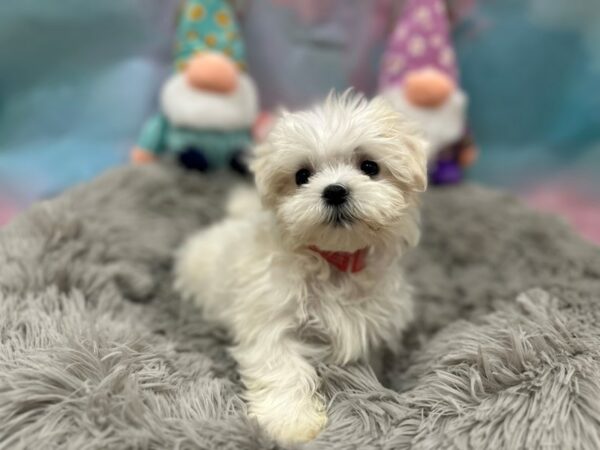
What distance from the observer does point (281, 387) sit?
1.52 m

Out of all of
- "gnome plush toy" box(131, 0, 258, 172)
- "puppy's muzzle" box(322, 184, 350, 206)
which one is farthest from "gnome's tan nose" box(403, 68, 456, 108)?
"puppy's muzzle" box(322, 184, 350, 206)

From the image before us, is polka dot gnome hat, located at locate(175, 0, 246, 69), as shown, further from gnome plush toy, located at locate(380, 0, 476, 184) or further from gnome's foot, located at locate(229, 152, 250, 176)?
gnome plush toy, located at locate(380, 0, 476, 184)

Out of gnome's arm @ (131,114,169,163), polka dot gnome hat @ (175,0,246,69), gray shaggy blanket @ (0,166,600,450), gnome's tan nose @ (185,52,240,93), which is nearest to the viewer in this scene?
gray shaggy blanket @ (0,166,600,450)

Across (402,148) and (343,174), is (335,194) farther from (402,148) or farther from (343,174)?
(402,148)

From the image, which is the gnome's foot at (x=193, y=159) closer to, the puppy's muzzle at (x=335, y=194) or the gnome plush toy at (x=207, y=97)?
the gnome plush toy at (x=207, y=97)

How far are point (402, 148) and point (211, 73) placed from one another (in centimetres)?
116

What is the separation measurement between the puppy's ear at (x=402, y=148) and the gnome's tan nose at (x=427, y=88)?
0.91 meters

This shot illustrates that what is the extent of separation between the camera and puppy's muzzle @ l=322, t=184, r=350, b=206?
1.47 m

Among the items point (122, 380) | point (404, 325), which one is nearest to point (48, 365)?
point (122, 380)

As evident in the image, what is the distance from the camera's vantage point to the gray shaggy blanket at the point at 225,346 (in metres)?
1.33

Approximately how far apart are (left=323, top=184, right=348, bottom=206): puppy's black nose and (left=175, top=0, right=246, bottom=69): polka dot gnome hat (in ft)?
4.37

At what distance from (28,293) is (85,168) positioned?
1219 millimetres

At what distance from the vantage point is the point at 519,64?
274 centimetres

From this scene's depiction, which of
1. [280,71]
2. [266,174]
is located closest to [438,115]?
[280,71]
